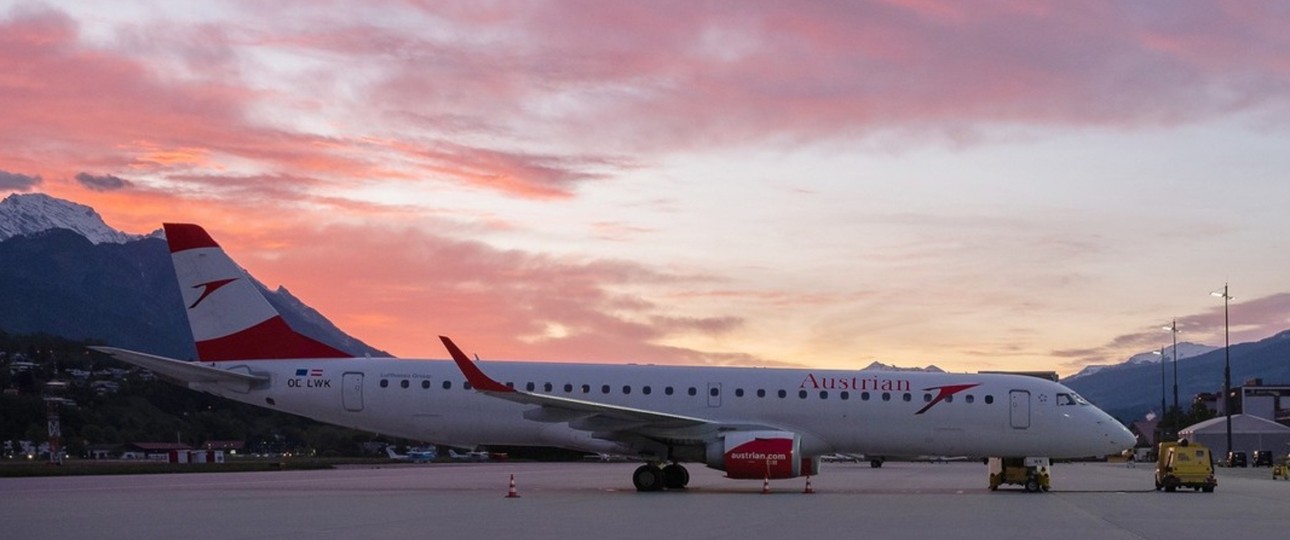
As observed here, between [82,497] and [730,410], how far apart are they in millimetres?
13254

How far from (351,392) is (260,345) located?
2492 mm

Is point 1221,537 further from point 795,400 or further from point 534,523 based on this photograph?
point 795,400

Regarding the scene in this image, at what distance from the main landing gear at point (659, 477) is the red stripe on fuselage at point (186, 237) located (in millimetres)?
11207

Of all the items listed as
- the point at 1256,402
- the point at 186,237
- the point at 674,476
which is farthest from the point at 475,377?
the point at 1256,402

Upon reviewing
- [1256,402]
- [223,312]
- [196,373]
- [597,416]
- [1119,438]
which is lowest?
[1119,438]

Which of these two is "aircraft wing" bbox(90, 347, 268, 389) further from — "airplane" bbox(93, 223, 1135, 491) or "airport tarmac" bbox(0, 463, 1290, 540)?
"airport tarmac" bbox(0, 463, 1290, 540)

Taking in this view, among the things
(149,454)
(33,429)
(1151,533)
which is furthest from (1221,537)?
(33,429)

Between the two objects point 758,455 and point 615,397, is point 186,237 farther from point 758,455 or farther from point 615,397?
point 758,455

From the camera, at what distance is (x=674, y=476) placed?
3183cm

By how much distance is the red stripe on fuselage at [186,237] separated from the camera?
33.3 m

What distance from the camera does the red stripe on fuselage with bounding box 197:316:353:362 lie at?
33.1 m

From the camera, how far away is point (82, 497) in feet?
88.8

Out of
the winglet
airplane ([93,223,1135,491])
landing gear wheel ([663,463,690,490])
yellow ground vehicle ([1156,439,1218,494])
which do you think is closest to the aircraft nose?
airplane ([93,223,1135,491])

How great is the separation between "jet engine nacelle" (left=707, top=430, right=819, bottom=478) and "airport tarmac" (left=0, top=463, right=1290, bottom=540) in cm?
53
